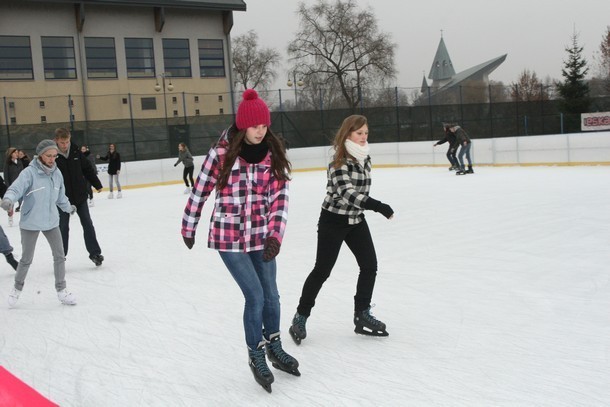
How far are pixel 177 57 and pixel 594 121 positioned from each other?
2008cm

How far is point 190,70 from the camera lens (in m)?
32.1

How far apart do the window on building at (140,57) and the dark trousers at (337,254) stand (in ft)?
96.5

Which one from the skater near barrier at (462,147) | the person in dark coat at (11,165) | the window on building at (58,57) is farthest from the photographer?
the window on building at (58,57)

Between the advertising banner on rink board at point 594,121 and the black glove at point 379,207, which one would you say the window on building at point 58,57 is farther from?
the black glove at point 379,207

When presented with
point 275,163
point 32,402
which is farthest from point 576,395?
point 32,402

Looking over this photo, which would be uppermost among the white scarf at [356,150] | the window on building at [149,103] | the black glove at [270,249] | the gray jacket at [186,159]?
the window on building at [149,103]

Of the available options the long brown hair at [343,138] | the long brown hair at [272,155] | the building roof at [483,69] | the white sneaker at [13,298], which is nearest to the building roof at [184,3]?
the white sneaker at [13,298]

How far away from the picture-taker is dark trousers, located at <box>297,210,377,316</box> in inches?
137

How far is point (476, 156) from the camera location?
17984mm

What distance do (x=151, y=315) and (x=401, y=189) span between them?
8.40 meters

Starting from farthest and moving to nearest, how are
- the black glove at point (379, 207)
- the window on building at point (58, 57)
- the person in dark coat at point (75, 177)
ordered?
1. the window on building at point (58, 57)
2. the person in dark coat at point (75, 177)
3. the black glove at point (379, 207)

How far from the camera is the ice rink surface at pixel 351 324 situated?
9.41 ft

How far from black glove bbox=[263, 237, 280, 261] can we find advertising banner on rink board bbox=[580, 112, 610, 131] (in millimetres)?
24461

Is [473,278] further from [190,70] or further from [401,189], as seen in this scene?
Result: [190,70]
